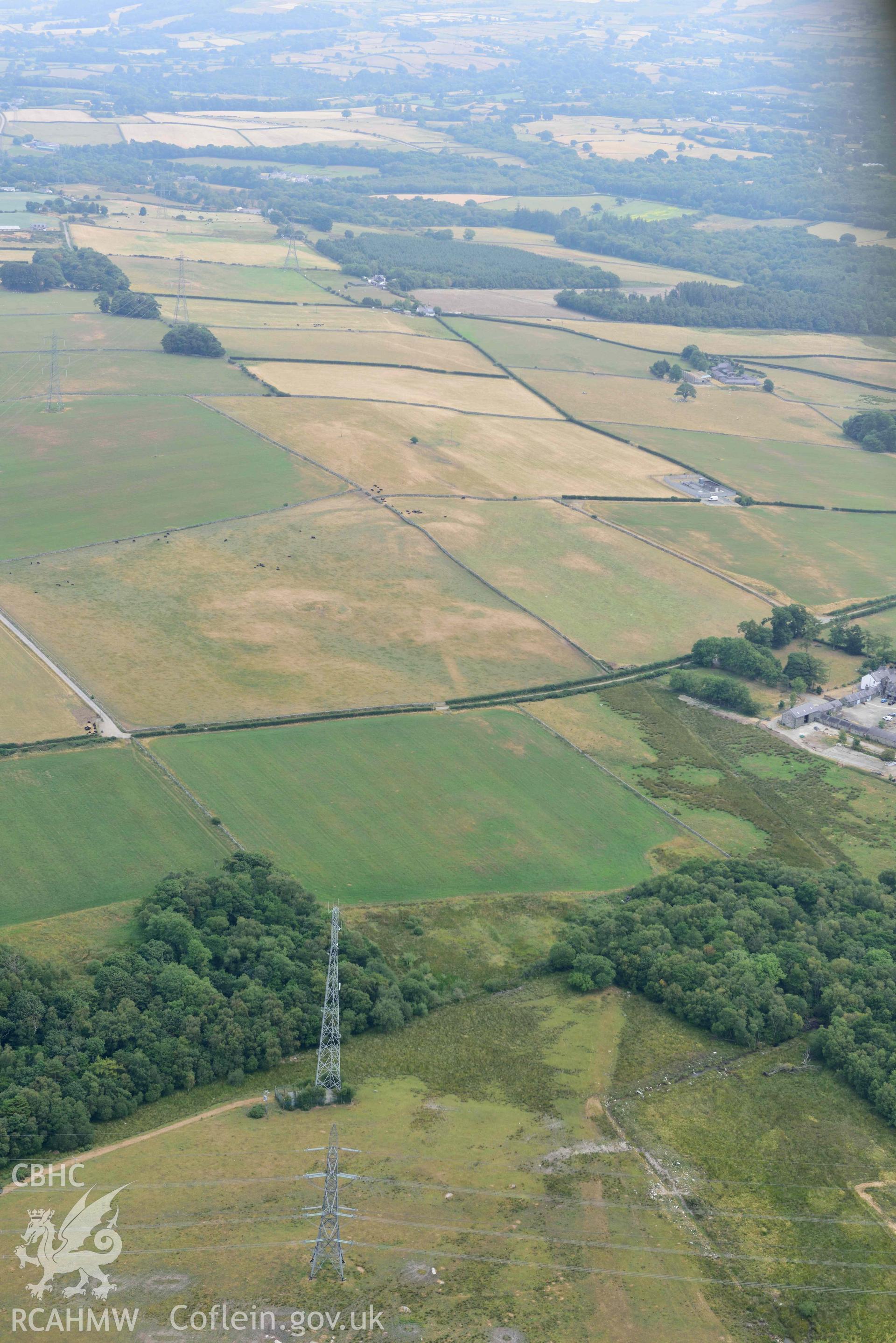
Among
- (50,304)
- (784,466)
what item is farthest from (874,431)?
(50,304)

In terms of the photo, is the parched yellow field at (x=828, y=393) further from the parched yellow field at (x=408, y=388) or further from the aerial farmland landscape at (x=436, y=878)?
the parched yellow field at (x=408, y=388)

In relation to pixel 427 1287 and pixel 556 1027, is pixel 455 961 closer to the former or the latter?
pixel 556 1027

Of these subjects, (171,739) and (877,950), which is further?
(171,739)

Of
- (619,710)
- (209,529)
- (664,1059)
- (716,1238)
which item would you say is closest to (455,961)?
(664,1059)

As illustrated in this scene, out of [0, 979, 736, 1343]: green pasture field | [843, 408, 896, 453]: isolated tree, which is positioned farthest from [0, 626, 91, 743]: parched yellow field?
[843, 408, 896, 453]: isolated tree

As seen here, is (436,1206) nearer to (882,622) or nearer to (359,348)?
(882,622)
